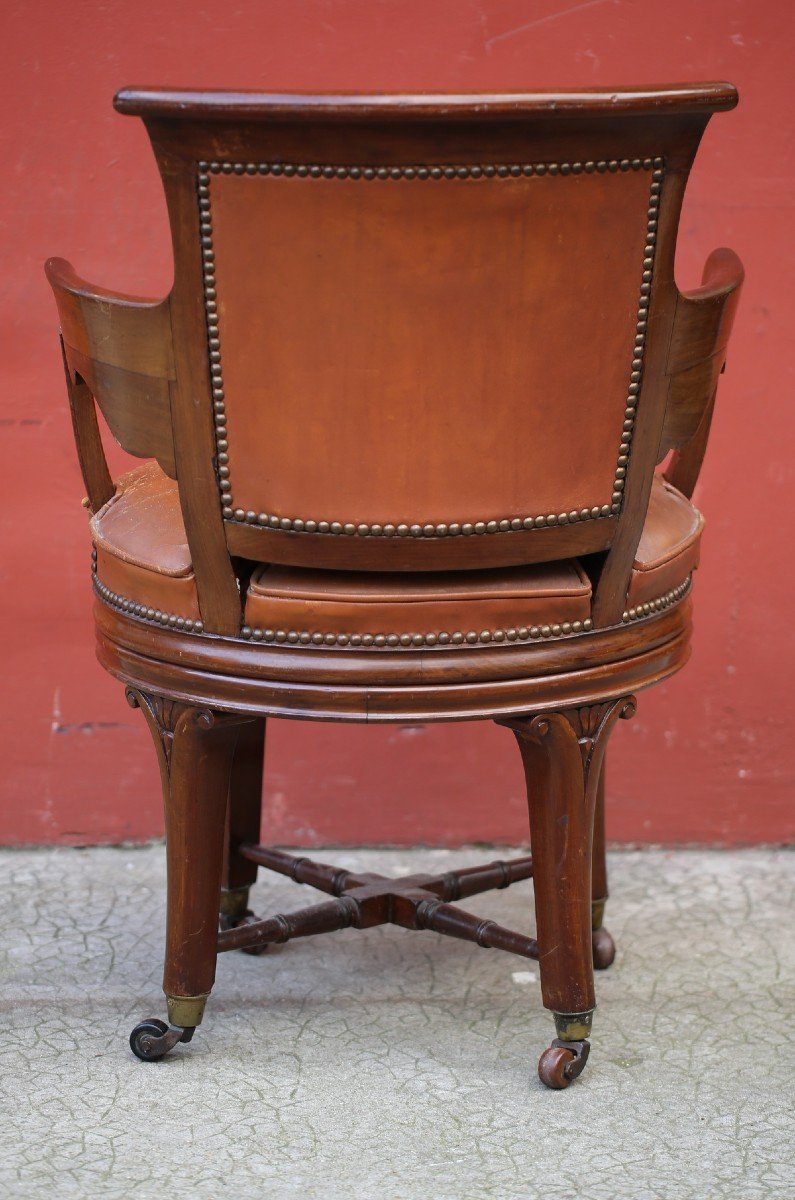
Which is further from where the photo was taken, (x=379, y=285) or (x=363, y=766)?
(x=363, y=766)

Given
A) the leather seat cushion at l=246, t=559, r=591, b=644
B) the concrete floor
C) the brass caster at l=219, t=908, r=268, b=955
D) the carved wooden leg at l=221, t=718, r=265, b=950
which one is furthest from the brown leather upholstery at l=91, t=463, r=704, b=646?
the brass caster at l=219, t=908, r=268, b=955

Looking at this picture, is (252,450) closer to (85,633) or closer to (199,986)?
(199,986)

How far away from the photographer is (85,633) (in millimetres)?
2863

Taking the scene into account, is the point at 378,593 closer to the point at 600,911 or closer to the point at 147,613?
the point at 147,613

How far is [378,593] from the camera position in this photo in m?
1.88

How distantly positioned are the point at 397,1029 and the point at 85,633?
96 centimetres

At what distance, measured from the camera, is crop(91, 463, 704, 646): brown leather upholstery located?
188 cm

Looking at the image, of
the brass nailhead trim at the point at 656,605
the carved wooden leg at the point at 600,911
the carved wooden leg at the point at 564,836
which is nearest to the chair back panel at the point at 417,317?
the brass nailhead trim at the point at 656,605

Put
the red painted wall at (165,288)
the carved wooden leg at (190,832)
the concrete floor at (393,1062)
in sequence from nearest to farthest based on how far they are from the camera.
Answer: the concrete floor at (393,1062)
the carved wooden leg at (190,832)
the red painted wall at (165,288)

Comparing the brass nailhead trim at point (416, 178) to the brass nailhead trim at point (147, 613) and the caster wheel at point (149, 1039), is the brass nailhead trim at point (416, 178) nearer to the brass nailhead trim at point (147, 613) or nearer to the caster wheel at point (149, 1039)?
the brass nailhead trim at point (147, 613)

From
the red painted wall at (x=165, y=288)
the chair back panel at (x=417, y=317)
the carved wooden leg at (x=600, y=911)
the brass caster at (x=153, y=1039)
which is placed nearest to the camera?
the chair back panel at (x=417, y=317)

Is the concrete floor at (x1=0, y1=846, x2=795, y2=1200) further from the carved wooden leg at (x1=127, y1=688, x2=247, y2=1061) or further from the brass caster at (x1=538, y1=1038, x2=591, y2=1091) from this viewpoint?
the carved wooden leg at (x1=127, y1=688, x2=247, y2=1061)

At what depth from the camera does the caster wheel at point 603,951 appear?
251 cm

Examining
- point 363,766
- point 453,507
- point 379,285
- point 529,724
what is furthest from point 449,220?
point 363,766
